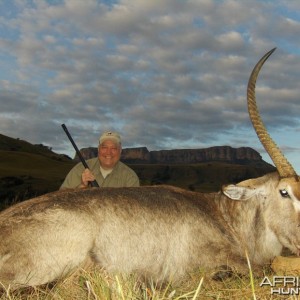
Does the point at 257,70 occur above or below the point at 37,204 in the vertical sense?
above

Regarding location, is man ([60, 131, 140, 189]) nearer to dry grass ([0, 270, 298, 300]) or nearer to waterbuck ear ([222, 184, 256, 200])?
waterbuck ear ([222, 184, 256, 200])

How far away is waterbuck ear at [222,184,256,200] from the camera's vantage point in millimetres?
7668

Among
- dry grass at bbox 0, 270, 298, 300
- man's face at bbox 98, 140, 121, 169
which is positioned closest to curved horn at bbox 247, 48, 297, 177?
dry grass at bbox 0, 270, 298, 300

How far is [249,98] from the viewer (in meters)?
8.17

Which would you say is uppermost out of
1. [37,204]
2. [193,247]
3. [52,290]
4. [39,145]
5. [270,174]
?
[39,145]

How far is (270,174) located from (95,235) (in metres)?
3.12

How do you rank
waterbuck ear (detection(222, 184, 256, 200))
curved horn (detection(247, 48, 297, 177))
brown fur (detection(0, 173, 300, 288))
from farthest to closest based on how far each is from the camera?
curved horn (detection(247, 48, 297, 177)) → waterbuck ear (detection(222, 184, 256, 200)) → brown fur (detection(0, 173, 300, 288))

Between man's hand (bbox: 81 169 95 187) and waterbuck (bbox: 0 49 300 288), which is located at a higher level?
man's hand (bbox: 81 169 95 187)

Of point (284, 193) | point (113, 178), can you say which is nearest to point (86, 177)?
point (113, 178)

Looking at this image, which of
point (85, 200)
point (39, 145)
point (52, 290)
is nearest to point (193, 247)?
point (85, 200)

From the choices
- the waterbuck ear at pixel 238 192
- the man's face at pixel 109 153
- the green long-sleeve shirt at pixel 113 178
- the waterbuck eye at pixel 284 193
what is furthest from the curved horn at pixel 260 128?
the green long-sleeve shirt at pixel 113 178

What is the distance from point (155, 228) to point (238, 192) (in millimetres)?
1511

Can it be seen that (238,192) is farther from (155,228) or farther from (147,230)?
(147,230)

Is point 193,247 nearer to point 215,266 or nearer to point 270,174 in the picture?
point 215,266
